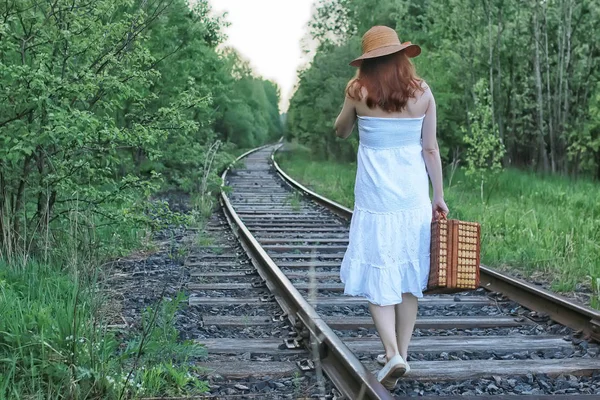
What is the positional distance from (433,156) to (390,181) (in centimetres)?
29

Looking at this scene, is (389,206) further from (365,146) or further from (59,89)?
(59,89)

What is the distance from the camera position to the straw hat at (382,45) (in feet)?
11.7

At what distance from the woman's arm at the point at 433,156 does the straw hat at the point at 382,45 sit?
29cm

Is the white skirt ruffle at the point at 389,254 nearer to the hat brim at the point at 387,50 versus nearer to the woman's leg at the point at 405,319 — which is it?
the woman's leg at the point at 405,319

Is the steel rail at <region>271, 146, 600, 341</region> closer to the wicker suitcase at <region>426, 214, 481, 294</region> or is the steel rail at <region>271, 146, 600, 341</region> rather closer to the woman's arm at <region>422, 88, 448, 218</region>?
the wicker suitcase at <region>426, 214, 481, 294</region>

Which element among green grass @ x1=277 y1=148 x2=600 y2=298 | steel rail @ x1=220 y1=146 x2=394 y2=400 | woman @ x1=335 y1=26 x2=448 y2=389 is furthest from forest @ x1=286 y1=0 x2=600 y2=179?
woman @ x1=335 y1=26 x2=448 y2=389

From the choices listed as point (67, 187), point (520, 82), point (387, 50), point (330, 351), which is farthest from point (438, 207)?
point (520, 82)

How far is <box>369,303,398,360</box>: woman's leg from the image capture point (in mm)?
3729

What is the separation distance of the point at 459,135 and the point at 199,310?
1667 centimetres

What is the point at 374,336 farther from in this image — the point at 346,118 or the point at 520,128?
the point at 520,128

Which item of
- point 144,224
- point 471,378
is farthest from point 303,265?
point 471,378

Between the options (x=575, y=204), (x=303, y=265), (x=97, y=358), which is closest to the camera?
(x=97, y=358)

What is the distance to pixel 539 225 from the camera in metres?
8.70

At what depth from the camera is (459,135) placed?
21.0 metres
